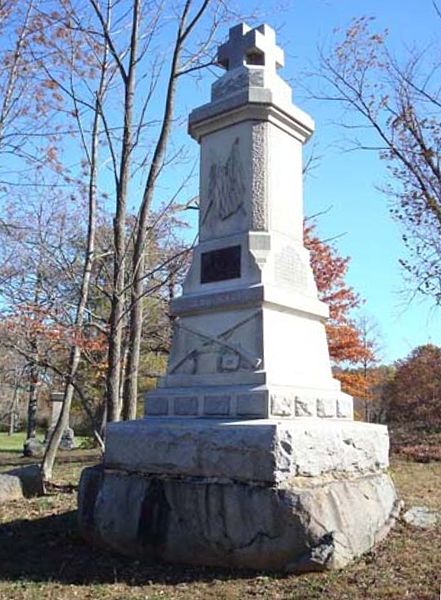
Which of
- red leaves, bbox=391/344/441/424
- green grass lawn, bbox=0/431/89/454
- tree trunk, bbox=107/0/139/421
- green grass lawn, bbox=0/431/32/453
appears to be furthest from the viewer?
red leaves, bbox=391/344/441/424

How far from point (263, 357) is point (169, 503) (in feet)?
4.44

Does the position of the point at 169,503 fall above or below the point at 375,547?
above

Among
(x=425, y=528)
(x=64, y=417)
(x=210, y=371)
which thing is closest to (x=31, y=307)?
(x=64, y=417)

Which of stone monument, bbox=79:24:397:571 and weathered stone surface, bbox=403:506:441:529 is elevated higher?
stone monument, bbox=79:24:397:571

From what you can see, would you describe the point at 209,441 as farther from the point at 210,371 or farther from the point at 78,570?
the point at 78,570

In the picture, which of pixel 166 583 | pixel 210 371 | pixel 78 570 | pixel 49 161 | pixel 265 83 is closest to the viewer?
pixel 166 583

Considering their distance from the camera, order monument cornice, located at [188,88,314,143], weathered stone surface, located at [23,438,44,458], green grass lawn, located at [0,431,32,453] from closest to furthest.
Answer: monument cornice, located at [188,88,314,143], weathered stone surface, located at [23,438,44,458], green grass lawn, located at [0,431,32,453]

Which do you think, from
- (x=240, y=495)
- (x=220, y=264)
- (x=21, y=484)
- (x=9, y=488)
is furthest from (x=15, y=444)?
(x=240, y=495)

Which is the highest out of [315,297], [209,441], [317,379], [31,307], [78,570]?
[31,307]

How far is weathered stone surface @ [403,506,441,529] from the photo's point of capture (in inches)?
205

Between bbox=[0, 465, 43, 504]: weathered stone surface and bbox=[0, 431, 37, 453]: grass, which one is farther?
bbox=[0, 431, 37, 453]: grass

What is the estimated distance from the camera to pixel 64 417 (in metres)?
10.1

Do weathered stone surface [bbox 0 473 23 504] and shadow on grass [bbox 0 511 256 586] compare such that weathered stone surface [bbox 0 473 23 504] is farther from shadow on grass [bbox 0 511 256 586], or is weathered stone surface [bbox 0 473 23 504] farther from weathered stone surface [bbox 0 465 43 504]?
shadow on grass [bbox 0 511 256 586]

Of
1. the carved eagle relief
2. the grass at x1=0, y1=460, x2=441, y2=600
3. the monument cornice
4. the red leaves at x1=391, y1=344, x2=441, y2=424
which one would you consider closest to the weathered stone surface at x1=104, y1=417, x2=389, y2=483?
the grass at x1=0, y1=460, x2=441, y2=600
